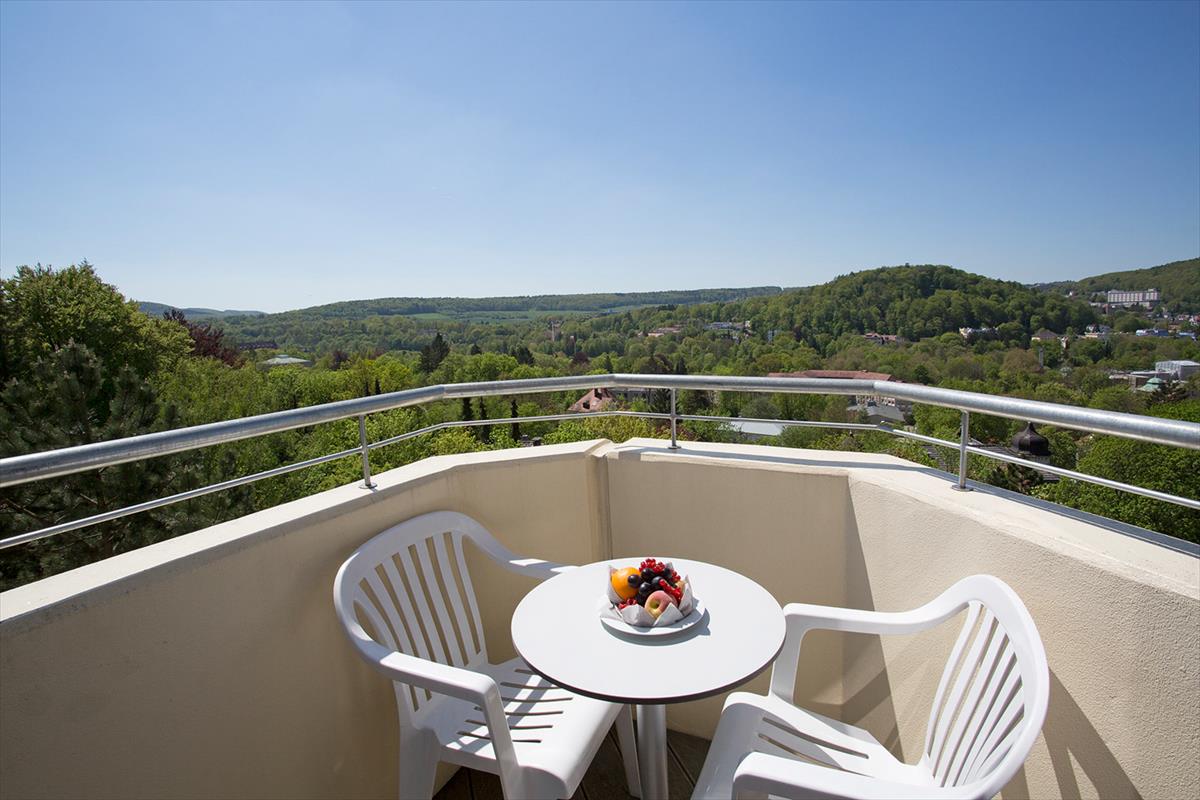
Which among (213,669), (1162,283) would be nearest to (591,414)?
(213,669)

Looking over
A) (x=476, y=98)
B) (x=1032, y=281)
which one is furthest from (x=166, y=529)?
(x=1032, y=281)

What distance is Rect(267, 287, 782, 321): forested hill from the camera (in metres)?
78.4

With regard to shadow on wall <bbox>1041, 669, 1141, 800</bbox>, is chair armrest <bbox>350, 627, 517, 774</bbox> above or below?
above

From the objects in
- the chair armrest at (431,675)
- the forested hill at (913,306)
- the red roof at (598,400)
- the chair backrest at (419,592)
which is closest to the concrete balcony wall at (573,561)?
the chair backrest at (419,592)

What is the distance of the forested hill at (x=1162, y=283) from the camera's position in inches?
1074

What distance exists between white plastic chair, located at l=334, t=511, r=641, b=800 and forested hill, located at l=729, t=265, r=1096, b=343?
1771 inches

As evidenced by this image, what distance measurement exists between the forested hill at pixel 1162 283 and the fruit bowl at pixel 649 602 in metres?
36.1

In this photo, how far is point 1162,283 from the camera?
3312 centimetres

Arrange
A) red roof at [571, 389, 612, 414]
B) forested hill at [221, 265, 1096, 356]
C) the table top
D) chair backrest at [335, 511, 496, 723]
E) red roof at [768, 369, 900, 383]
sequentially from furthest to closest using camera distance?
forested hill at [221, 265, 1096, 356] < red roof at [571, 389, 612, 414] < red roof at [768, 369, 900, 383] < chair backrest at [335, 511, 496, 723] < the table top

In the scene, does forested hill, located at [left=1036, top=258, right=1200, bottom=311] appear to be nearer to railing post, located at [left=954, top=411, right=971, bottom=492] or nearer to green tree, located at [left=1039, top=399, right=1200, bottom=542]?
green tree, located at [left=1039, top=399, right=1200, bottom=542]

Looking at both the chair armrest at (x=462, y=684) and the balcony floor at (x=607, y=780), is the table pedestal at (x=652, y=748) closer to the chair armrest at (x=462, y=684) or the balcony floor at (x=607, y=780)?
the chair armrest at (x=462, y=684)

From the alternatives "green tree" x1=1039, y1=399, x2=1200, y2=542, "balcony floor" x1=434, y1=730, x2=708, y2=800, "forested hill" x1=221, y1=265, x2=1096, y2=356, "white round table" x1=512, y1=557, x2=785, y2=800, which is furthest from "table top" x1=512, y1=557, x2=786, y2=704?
"forested hill" x1=221, y1=265, x2=1096, y2=356

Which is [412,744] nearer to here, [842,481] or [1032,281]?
[842,481]

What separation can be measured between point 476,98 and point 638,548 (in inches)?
361
